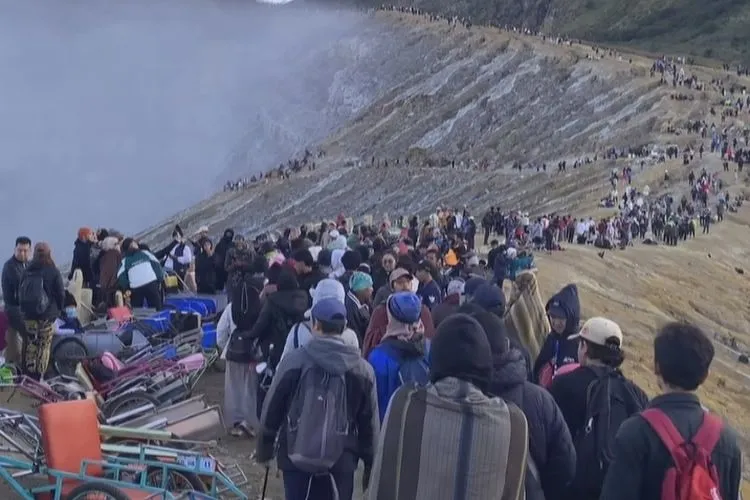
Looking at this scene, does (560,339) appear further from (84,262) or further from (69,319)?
(84,262)

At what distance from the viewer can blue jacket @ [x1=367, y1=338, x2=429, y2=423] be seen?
20.1 feet

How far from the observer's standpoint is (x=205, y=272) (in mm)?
15961

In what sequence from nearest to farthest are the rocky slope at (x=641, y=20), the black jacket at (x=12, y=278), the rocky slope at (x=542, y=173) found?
the black jacket at (x=12, y=278)
the rocky slope at (x=542, y=173)
the rocky slope at (x=641, y=20)

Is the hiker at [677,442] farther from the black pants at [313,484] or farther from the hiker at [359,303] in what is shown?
the hiker at [359,303]

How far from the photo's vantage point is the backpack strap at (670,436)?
13.0 ft

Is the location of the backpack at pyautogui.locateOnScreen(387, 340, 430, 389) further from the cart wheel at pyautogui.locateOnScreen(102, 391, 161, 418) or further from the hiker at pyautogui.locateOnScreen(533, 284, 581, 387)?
the cart wheel at pyautogui.locateOnScreen(102, 391, 161, 418)

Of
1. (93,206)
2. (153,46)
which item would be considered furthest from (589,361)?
(153,46)

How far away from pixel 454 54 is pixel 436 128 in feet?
60.5

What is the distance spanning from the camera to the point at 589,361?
5.51 meters

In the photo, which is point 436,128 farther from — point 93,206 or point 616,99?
point 93,206

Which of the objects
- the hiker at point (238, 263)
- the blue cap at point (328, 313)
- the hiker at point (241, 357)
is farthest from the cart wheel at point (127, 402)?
the blue cap at point (328, 313)

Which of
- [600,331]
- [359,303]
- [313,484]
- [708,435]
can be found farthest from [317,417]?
[359,303]

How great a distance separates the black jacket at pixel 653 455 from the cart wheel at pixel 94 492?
3395mm

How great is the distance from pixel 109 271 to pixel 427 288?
5548 mm
